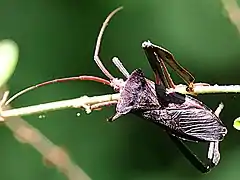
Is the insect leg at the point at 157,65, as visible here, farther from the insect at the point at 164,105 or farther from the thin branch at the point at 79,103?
the thin branch at the point at 79,103

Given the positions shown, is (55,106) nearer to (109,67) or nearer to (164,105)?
(164,105)

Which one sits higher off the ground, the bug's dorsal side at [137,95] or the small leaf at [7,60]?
the small leaf at [7,60]

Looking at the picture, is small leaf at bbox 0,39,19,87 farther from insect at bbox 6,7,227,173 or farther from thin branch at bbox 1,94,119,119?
insect at bbox 6,7,227,173

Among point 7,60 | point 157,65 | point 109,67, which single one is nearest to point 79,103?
point 7,60

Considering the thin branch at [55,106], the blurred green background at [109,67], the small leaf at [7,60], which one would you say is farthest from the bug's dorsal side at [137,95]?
the blurred green background at [109,67]

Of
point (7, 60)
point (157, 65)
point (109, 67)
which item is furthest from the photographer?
point (109, 67)
